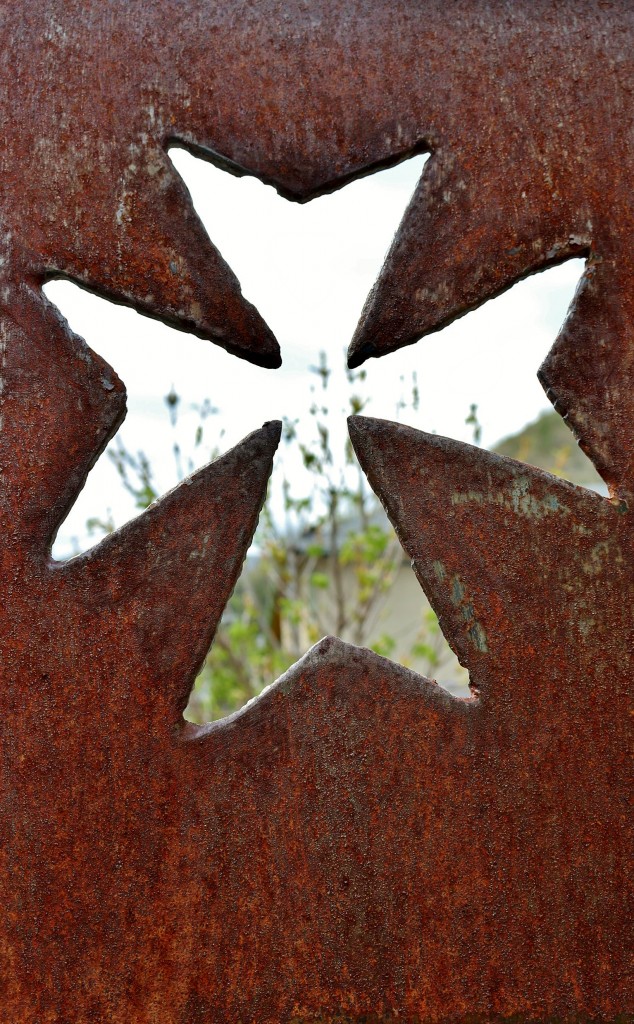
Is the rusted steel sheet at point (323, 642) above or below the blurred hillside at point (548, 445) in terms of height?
below

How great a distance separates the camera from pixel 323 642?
121 cm

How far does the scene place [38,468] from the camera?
1211 mm

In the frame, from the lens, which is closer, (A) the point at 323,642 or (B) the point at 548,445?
(A) the point at 323,642

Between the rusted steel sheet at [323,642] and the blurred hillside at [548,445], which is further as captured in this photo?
the blurred hillside at [548,445]

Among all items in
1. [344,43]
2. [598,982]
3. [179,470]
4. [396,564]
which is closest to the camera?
[598,982]

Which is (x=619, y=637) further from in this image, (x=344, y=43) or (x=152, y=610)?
(x=344, y=43)

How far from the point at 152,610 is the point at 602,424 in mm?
703

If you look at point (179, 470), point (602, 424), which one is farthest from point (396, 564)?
point (602, 424)

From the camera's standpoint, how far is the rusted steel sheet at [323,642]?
117 centimetres

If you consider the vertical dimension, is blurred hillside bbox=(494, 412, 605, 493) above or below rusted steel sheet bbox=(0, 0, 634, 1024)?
above

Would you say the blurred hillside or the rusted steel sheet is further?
the blurred hillside

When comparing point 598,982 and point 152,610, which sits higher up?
point 152,610

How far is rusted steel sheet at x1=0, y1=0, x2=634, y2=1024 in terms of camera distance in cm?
117

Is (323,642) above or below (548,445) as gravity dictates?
below
